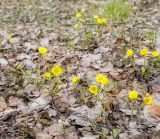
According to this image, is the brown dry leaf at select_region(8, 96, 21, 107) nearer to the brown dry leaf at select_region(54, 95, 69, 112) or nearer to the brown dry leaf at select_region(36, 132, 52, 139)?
→ the brown dry leaf at select_region(54, 95, 69, 112)

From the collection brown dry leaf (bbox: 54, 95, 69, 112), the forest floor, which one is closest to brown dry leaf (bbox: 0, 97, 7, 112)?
the forest floor

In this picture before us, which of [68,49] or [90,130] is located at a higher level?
[68,49]

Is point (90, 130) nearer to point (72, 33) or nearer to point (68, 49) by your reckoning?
point (68, 49)

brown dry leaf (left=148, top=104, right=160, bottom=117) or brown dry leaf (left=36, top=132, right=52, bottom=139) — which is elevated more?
brown dry leaf (left=148, top=104, right=160, bottom=117)

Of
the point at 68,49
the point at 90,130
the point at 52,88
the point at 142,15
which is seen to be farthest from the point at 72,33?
the point at 90,130

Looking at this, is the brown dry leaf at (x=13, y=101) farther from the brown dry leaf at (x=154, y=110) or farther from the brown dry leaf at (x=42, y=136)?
the brown dry leaf at (x=154, y=110)

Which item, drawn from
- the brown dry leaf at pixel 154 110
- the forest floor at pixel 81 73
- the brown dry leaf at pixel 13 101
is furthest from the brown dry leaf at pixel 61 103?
the brown dry leaf at pixel 154 110

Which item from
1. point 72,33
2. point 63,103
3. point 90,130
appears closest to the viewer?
point 90,130
